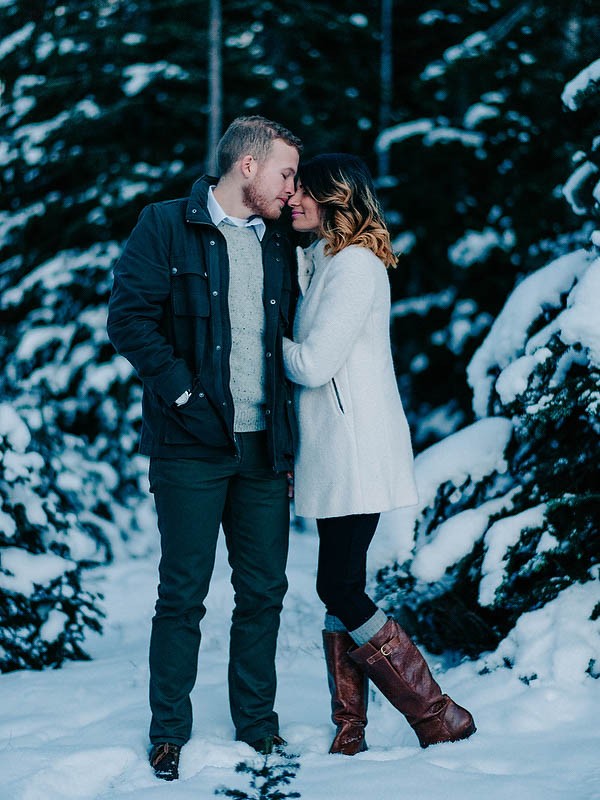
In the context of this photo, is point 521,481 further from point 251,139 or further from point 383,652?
point 251,139

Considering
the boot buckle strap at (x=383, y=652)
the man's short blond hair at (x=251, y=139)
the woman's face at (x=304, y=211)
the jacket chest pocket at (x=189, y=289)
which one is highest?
the man's short blond hair at (x=251, y=139)

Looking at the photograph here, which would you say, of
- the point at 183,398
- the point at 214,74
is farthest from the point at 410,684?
the point at 214,74

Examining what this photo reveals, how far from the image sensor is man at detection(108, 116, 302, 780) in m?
2.76

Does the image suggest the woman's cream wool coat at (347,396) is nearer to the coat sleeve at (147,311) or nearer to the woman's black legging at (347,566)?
the woman's black legging at (347,566)

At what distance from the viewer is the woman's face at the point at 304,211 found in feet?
9.61

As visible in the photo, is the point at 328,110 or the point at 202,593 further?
Result: the point at 328,110

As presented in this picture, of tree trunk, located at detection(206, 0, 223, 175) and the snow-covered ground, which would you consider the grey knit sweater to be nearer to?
the snow-covered ground

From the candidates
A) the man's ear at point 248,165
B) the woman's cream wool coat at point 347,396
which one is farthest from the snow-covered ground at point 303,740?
the man's ear at point 248,165

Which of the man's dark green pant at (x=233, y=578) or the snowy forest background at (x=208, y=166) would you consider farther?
the snowy forest background at (x=208, y=166)

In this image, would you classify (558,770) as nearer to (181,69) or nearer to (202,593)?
(202,593)

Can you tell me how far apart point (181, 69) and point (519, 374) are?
483 cm

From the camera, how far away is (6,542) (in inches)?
160

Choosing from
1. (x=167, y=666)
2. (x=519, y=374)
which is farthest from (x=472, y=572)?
(x=167, y=666)

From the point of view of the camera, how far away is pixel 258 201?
2.87m
